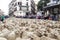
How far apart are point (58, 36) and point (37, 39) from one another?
0.91 metres

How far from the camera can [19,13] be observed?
57.9m

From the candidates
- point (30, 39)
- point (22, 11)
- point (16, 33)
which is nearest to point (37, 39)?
point (30, 39)

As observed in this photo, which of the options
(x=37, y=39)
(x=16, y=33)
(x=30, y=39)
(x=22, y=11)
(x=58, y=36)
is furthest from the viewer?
(x=22, y=11)

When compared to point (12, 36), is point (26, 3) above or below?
below

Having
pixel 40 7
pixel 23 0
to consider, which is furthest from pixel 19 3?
pixel 40 7

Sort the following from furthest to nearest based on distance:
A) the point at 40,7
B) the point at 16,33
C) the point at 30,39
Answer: the point at 40,7 → the point at 16,33 → the point at 30,39

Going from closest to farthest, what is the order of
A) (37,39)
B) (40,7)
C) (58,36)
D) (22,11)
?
(37,39) < (58,36) < (40,7) < (22,11)

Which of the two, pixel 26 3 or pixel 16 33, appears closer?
pixel 16 33

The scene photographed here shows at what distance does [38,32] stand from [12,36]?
919mm

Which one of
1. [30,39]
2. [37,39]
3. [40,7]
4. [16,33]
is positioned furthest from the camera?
[40,7]

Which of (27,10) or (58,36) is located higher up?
(58,36)

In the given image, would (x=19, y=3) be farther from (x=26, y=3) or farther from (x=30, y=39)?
(x=30, y=39)

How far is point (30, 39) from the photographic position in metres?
5.14

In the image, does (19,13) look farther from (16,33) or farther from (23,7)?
(16,33)
